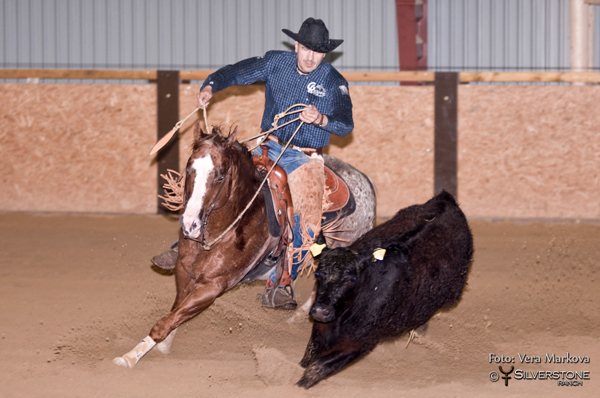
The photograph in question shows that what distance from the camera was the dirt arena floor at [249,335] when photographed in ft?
11.4

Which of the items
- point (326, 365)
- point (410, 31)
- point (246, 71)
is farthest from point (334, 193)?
point (410, 31)

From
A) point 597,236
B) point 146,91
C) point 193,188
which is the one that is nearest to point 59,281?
point 193,188

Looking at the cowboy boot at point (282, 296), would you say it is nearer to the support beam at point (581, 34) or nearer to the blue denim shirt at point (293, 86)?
the blue denim shirt at point (293, 86)

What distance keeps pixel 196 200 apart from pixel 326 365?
3.80 feet

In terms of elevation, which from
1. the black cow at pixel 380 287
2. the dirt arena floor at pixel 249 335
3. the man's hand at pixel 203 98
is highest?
the man's hand at pixel 203 98

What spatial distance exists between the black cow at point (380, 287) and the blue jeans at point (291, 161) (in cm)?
55

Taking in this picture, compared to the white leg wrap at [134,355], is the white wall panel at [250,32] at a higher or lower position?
higher

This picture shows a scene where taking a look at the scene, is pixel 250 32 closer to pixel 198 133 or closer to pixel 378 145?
pixel 378 145

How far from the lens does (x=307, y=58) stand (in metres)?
4.59

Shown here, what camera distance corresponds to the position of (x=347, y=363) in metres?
3.43

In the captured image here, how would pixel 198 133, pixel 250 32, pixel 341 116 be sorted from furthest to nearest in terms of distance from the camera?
pixel 250 32 < pixel 341 116 < pixel 198 133

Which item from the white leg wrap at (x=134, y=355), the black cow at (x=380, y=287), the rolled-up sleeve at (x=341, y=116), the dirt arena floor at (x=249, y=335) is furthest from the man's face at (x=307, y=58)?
the white leg wrap at (x=134, y=355)

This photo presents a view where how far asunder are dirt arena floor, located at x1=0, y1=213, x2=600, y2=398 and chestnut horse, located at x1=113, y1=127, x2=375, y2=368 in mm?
318

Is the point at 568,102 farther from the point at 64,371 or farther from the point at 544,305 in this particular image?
the point at 64,371
